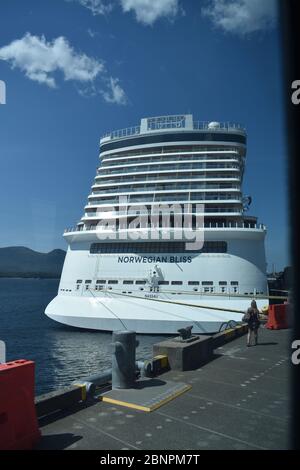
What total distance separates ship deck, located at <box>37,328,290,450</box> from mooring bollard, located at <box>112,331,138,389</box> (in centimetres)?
68

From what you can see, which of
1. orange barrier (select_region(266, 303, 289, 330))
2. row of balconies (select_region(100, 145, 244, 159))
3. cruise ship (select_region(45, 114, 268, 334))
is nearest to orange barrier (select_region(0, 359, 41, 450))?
orange barrier (select_region(266, 303, 289, 330))

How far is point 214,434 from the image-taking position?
14.8 feet

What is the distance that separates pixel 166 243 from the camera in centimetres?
2748

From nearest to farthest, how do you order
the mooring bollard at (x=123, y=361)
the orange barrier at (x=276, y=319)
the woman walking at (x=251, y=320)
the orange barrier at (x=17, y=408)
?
1. the orange barrier at (x=17, y=408)
2. the mooring bollard at (x=123, y=361)
3. the woman walking at (x=251, y=320)
4. the orange barrier at (x=276, y=319)

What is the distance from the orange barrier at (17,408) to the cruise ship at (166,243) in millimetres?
18715

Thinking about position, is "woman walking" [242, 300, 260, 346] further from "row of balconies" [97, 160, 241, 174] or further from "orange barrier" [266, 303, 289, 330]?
"row of balconies" [97, 160, 241, 174]

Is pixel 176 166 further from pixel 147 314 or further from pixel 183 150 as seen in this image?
pixel 147 314

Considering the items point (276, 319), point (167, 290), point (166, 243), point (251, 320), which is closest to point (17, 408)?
point (251, 320)

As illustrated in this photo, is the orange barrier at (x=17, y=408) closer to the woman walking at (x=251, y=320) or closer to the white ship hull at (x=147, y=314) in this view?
the woman walking at (x=251, y=320)

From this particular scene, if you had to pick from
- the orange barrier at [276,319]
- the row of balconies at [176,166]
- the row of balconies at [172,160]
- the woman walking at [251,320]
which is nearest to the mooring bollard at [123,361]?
the woman walking at [251,320]

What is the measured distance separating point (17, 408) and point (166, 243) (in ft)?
77.3

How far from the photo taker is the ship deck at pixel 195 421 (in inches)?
167

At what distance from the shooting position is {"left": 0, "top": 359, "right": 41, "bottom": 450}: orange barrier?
394 centimetres
